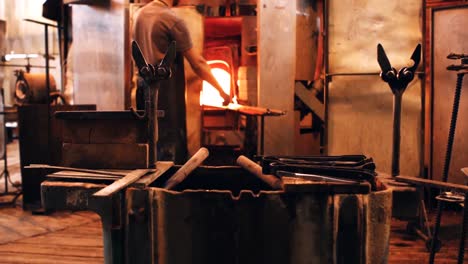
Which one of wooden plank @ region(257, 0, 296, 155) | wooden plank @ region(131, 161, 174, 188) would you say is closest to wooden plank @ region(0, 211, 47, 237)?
wooden plank @ region(131, 161, 174, 188)

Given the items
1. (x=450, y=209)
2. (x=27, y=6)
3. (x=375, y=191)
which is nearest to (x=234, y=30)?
(x=450, y=209)

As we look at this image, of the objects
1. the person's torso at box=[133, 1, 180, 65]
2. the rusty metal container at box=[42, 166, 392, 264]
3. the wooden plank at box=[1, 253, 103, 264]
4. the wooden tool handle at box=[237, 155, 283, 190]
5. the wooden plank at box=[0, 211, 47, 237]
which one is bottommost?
the wooden plank at box=[1, 253, 103, 264]

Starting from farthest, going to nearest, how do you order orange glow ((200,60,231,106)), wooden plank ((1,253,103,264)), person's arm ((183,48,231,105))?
orange glow ((200,60,231,106)) < person's arm ((183,48,231,105)) < wooden plank ((1,253,103,264))

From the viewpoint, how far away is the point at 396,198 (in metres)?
2.35

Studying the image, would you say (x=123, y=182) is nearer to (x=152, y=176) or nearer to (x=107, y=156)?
(x=152, y=176)

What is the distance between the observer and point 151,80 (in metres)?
2.68

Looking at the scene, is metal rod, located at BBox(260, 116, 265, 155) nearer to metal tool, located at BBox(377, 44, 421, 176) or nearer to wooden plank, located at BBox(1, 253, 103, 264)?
wooden plank, located at BBox(1, 253, 103, 264)

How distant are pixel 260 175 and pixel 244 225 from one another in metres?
0.46

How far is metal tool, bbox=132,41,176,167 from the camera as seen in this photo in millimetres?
2668

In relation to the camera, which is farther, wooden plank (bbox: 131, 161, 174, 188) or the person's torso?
the person's torso

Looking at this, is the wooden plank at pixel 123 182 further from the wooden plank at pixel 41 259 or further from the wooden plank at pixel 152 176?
the wooden plank at pixel 41 259

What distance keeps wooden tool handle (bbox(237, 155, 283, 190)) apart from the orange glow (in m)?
3.54

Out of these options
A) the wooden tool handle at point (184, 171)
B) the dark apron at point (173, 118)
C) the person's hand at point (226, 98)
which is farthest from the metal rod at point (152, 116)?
the person's hand at point (226, 98)

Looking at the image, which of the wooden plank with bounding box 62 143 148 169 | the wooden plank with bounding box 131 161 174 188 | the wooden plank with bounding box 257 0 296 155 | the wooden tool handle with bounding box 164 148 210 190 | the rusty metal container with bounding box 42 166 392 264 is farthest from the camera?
the wooden plank with bounding box 257 0 296 155
